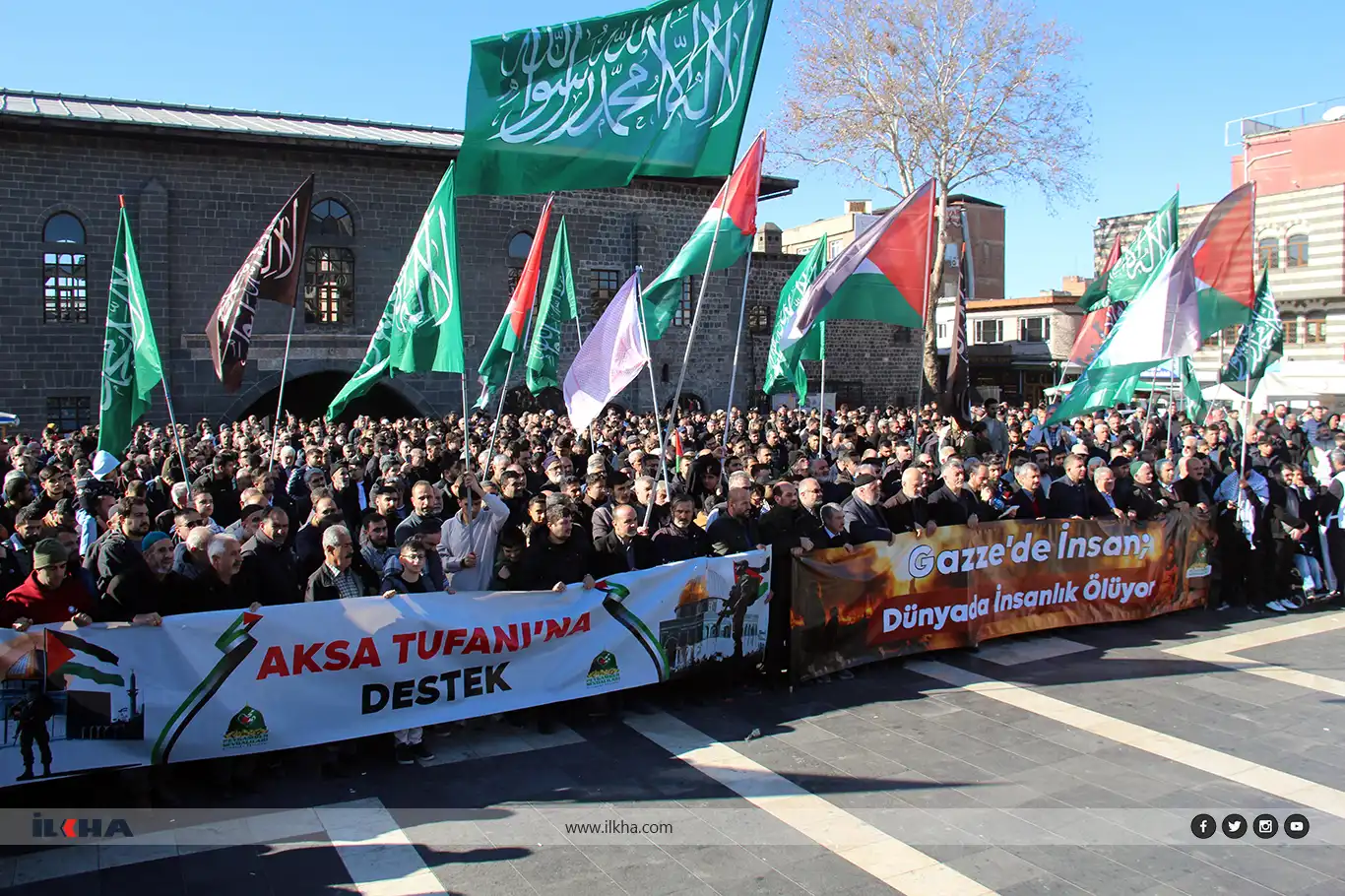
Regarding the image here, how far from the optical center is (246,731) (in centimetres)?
581

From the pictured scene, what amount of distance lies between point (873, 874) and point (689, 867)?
891mm

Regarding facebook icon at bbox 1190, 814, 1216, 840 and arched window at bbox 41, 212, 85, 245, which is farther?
arched window at bbox 41, 212, 85, 245

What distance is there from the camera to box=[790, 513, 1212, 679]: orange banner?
26.0 feet

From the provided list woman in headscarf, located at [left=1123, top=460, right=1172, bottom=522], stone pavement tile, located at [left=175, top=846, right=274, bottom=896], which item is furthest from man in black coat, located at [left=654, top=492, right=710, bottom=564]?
woman in headscarf, located at [left=1123, top=460, right=1172, bottom=522]

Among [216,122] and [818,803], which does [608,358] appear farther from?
[216,122]

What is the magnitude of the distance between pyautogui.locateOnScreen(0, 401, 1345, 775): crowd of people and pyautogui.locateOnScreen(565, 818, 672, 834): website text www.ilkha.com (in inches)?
56.6

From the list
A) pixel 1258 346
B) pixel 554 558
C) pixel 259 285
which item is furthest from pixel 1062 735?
pixel 1258 346

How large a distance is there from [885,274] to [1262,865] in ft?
21.2

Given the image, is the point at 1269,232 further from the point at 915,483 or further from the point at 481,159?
the point at 481,159

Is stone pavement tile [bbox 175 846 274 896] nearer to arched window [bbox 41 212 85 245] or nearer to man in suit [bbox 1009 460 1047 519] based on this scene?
man in suit [bbox 1009 460 1047 519]

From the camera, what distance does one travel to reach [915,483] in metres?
8.57

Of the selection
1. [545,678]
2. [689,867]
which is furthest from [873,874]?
[545,678]

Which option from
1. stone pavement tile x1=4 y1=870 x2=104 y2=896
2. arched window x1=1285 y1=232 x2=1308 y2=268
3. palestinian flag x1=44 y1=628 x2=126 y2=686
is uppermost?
arched window x1=1285 y1=232 x2=1308 y2=268

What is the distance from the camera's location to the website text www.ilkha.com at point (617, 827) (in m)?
5.40
